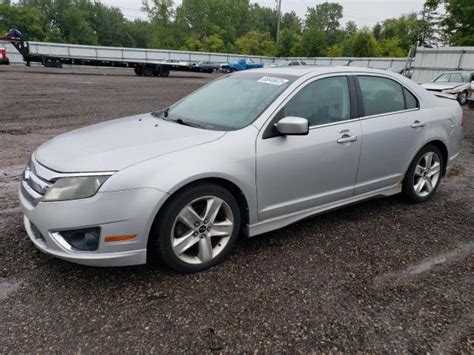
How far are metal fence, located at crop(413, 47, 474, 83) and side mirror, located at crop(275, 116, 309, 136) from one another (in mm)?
22557

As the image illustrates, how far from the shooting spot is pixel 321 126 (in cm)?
348

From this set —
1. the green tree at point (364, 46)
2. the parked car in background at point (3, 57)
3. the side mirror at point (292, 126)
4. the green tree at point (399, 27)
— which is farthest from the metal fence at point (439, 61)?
the green tree at point (399, 27)

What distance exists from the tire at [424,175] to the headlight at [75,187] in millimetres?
3411

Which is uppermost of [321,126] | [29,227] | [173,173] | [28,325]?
[321,126]

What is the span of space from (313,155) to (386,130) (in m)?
1.06

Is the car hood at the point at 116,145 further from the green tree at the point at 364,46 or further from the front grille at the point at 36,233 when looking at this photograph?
the green tree at the point at 364,46

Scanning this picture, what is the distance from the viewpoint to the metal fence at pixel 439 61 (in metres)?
21.6

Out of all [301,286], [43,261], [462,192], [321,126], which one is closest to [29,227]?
[43,261]

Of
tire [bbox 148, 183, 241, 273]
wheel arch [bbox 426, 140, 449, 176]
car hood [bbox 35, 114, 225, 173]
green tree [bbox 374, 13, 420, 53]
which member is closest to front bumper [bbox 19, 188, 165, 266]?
tire [bbox 148, 183, 241, 273]

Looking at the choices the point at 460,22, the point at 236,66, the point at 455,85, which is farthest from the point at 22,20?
the point at 455,85

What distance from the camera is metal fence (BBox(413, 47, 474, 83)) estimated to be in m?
21.6

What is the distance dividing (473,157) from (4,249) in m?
7.48

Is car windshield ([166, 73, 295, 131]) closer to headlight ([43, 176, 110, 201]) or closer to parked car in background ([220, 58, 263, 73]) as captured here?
headlight ([43, 176, 110, 201])

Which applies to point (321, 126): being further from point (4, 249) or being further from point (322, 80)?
point (4, 249)
